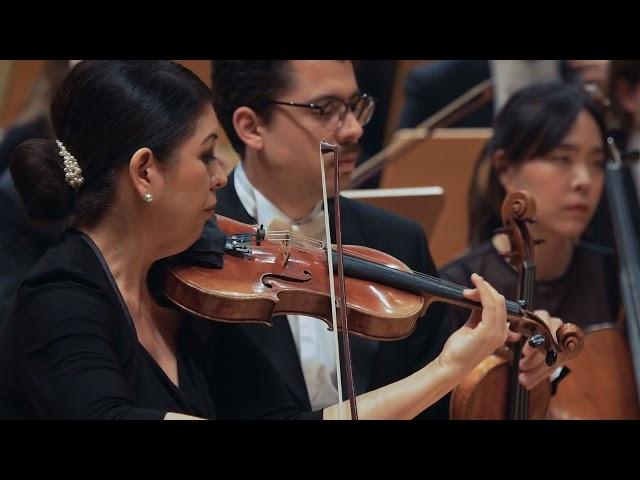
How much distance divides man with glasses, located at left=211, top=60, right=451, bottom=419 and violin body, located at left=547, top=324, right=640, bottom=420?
286 mm

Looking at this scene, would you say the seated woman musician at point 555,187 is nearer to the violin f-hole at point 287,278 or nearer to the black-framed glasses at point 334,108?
the black-framed glasses at point 334,108

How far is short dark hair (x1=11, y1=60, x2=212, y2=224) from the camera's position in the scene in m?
1.42

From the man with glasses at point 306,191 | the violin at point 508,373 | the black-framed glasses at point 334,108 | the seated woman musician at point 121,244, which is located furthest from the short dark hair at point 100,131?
the violin at point 508,373

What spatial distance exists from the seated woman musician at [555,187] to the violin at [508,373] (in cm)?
34

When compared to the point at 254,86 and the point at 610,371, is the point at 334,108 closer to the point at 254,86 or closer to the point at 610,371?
the point at 254,86

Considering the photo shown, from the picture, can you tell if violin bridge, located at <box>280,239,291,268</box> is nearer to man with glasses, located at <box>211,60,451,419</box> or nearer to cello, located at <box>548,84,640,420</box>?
man with glasses, located at <box>211,60,451,419</box>

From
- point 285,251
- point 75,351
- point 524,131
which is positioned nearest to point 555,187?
point 524,131

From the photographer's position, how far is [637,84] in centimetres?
255

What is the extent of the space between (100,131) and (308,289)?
1.09 ft

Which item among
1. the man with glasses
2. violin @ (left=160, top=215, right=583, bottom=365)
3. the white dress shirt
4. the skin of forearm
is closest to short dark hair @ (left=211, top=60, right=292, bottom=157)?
the man with glasses
